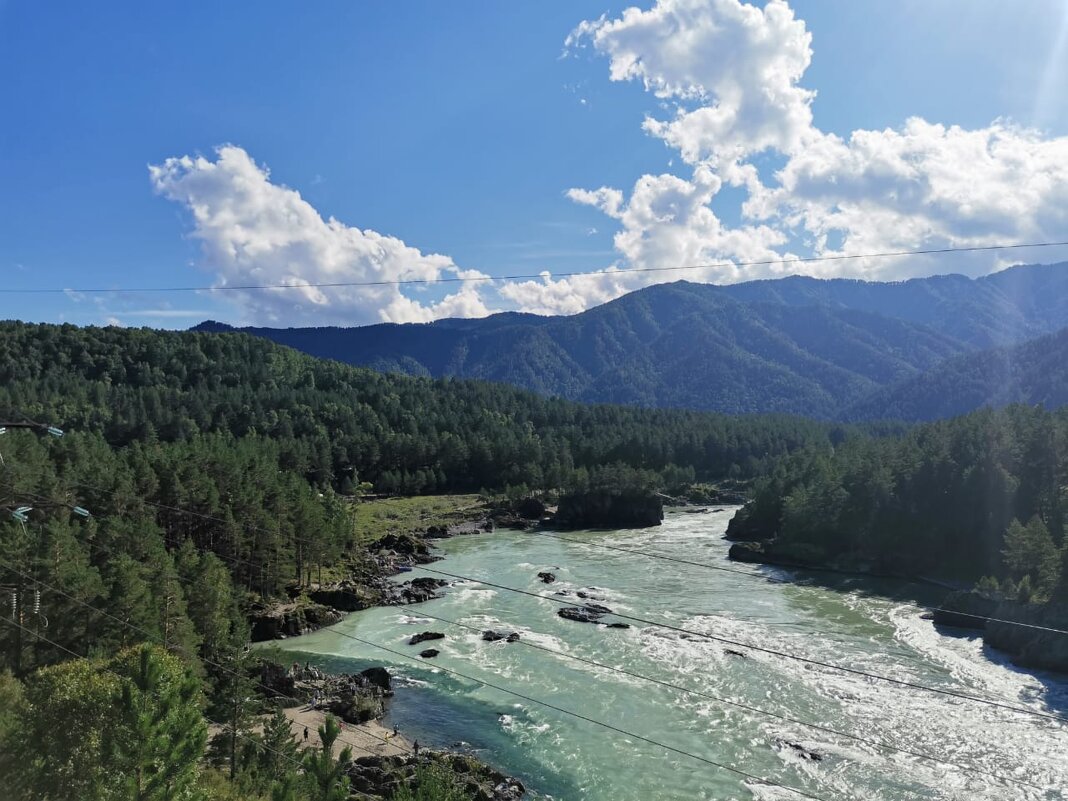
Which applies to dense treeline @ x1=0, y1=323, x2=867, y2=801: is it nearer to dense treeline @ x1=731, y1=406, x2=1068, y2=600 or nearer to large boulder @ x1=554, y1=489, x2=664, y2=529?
large boulder @ x1=554, y1=489, x2=664, y2=529

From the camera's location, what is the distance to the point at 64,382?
5802 inches

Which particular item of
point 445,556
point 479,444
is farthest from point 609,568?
point 479,444

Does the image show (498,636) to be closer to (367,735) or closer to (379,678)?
(379,678)

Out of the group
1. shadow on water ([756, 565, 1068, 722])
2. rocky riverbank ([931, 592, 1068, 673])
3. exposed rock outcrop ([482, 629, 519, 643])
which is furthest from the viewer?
exposed rock outcrop ([482, 629, 519, 643])

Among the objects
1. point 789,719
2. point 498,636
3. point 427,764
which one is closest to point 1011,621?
point 789,719

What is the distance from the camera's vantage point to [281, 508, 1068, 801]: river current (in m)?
29.5

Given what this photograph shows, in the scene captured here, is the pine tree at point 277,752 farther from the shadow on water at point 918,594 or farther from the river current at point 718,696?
the shadow on water at point 918,594

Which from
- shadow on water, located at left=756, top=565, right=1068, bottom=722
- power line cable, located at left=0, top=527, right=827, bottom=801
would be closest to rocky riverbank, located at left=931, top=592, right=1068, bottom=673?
shadow on water, located at left=756, top=565, right=1068, bottom=722

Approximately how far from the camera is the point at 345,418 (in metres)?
152

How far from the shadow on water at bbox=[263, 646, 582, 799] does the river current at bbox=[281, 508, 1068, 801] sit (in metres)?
0.11

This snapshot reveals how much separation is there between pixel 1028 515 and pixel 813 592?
28.0m

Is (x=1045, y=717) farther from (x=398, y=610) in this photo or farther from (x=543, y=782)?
(x=398, y=610)

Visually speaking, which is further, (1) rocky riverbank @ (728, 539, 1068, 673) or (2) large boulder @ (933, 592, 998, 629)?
(2) large boulder @ (933, 592, 998, 629)

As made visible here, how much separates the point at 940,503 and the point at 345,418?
4463 inches
